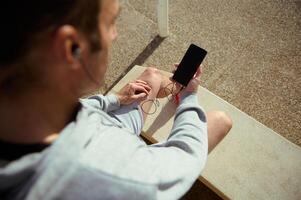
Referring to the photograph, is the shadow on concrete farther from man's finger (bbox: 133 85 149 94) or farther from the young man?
the young man

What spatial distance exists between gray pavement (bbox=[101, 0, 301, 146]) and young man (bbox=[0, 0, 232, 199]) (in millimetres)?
771

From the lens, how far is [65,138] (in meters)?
0.56

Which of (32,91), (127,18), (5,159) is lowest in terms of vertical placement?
(5,159)

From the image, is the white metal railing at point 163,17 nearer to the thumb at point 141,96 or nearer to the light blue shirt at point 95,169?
the thumb at point 141,96

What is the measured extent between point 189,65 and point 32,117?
573mm

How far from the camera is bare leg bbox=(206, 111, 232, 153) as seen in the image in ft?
3.32

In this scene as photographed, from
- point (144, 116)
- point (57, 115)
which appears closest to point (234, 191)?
point (144, 116)

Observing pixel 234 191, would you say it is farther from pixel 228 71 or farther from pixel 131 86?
pixel 228 71

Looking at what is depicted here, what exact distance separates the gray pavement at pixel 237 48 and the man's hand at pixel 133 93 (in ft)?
1.27

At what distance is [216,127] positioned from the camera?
1.03m

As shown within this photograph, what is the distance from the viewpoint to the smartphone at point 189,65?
1.05m

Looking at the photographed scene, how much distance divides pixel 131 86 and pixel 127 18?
2.06ft

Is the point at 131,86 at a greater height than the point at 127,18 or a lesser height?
lesser

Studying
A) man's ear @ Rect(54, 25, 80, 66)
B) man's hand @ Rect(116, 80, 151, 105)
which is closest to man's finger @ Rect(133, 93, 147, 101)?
man's hand @ Rect(116, 80, 151, 105)
